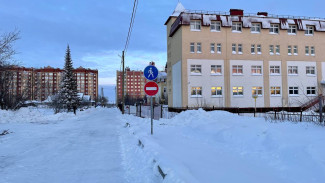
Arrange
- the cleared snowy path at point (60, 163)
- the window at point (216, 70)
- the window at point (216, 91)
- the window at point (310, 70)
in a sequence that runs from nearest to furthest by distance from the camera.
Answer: the cleared snowy path at point (60, 163) → the window at point (216, 91) → the window at point (216, 70) → the window at point (310, 70)

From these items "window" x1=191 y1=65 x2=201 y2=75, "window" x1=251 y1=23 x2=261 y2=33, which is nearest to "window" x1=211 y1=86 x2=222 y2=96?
"window" x1=191 y1=65 x2=201 y2=75

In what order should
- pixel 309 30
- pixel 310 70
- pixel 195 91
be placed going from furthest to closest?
1. pixel 309 30
2. pixel 310 70
3. pixel 195 91

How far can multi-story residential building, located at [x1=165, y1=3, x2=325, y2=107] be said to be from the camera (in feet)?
125

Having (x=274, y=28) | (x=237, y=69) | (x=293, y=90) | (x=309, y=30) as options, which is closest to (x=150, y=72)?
(x=237, y=69)

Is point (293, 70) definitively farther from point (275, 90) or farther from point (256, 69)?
point (256, 69)

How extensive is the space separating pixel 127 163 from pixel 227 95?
33.7 meters

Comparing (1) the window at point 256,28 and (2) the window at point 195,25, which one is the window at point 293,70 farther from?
(2) the window at point 195,25

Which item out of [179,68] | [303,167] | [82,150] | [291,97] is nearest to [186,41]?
[179,68]

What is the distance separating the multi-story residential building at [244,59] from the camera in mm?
38156

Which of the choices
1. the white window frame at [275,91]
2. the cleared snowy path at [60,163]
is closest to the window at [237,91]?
the white window frame at [275,91]

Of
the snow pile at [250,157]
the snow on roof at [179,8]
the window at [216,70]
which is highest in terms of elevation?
the snow on roof at [179,8]

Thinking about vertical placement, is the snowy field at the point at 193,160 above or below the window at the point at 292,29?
below

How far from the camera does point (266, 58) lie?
133 ft

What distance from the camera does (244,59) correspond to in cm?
3975
